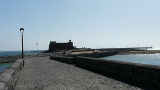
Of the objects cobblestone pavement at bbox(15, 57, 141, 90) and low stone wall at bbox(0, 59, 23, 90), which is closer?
low stone wall at bbox(0, 59, 23, 90)

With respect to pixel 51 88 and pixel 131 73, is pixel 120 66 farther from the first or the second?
pixel 51 88

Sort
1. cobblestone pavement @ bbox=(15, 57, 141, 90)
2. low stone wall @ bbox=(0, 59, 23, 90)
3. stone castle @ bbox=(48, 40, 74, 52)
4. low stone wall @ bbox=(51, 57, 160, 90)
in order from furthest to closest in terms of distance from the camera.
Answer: stone castle @ bbox=(48, 40, 74, 52), cobblestone pavement @ bbox=(15, 57, 141, 90), low stone wall @ bbox=(51, 57, 160, 90), low stone wall @ bbox=(0, 59, 23, 90)

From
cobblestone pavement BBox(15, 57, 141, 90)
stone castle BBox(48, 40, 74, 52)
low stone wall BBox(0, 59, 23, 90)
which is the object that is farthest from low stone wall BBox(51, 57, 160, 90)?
stone castle BBox(48, 40, 74, 52)

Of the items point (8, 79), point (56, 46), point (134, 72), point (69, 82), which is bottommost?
point (69, 82)

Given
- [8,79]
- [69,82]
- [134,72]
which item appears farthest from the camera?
[69,82]

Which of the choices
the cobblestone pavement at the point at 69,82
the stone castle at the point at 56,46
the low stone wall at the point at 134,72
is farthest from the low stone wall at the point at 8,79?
the stone castle at the point at 56,46

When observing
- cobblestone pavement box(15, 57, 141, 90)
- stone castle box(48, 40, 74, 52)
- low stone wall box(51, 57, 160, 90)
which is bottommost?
cobblestone pavement box(15, 57, 141, 90)

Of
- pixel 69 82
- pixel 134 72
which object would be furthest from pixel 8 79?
pixel 134 72

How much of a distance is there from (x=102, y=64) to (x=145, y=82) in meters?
7.89

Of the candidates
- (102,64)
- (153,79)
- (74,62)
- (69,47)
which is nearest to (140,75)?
(153,79)

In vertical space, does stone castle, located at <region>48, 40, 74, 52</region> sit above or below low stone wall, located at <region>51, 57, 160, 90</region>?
above

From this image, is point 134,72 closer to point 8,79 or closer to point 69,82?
point 69,82

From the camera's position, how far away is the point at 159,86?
12.1 metres

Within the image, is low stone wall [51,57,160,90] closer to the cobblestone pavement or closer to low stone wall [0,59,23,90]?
the cobblestone pavement
